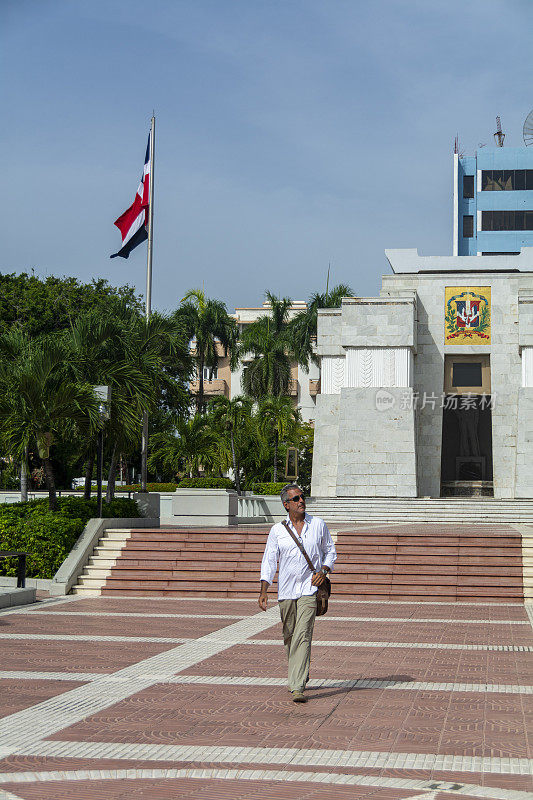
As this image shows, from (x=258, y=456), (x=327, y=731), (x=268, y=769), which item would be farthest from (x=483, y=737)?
(x=258, y=456)

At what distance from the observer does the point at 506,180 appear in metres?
88.1

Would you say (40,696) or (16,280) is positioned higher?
(16,280)

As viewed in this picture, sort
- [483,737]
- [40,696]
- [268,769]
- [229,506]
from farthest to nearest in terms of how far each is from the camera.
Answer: [229,506]
[40,696]
[483,737]
[268,769]

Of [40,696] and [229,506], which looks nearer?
[40,696]

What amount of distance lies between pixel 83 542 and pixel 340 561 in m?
5.19

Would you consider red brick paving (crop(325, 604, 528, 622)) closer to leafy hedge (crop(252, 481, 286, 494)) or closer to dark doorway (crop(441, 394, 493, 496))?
leafy hedge (crop(252, 481, 286, 494))

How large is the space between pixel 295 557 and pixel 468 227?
289 feet

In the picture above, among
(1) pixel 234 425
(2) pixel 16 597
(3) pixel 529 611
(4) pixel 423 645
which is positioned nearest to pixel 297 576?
(4) pixel 423 645

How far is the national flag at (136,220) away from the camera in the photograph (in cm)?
2862

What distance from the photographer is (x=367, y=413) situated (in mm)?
38625

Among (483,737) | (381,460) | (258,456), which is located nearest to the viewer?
(483,737)

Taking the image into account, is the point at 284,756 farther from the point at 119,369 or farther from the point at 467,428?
the point at 467,428

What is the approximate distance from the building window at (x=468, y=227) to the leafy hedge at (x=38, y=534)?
79031 mm

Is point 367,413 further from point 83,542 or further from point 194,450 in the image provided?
point 83,542
